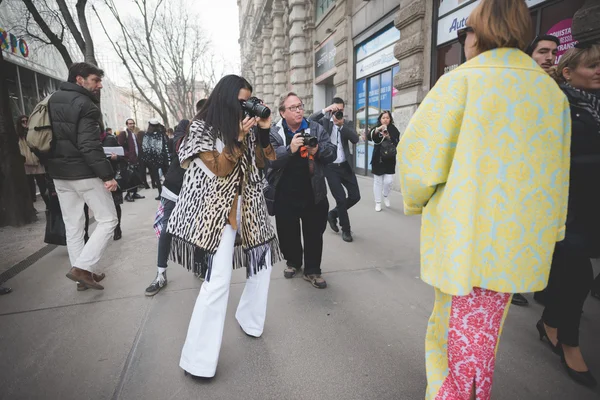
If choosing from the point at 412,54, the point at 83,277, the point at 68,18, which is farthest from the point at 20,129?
the point at 412,54

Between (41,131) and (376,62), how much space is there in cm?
826

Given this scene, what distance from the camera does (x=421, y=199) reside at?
151 centimetres

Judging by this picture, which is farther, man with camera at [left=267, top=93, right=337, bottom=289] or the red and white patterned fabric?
man with camera at [left=267, top=93, right=337, bottom=289]

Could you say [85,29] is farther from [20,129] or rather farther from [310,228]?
[310,228]

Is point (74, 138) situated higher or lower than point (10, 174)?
higher

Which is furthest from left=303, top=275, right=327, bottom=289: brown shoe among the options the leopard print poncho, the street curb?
the street curb

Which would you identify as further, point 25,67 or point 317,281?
point 25,67

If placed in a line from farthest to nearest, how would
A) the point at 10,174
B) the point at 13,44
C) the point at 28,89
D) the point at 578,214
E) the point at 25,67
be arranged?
the point at 28,89
the point at 25,67
the point at 13,44
the point at 10,174
the point at 578,214

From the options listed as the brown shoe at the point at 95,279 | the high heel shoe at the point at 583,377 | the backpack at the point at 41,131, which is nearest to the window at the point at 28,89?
the backpack at the point at 41,131

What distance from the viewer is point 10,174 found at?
6.35 meters

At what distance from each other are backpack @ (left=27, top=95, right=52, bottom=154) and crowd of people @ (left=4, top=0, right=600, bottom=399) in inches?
2.5

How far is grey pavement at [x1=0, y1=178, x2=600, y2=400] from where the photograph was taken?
211 centimetres

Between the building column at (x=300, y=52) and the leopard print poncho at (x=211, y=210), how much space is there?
13.3m

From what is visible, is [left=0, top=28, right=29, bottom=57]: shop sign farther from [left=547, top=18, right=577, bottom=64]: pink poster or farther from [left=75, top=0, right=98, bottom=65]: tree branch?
[left=547, top=18, right=577, bottom=64]: pink poster
